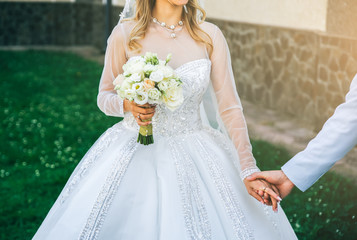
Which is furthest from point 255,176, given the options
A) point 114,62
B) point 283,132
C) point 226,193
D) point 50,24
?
point 50,24

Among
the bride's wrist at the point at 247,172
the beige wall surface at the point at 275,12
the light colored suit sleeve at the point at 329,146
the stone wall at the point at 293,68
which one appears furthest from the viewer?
the beige wall surface at the point at 275,12

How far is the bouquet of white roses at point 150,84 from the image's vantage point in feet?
9.43

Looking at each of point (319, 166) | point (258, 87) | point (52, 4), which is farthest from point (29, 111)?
point (52, 4)

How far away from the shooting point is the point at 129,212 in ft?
9.68

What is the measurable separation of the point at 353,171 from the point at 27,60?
1230 centimetres

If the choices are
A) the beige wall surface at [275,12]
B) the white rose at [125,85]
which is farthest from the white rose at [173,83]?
the beige wall surface at [275,12]

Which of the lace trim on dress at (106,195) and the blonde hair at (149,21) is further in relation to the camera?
the blonde hair at (149,21)

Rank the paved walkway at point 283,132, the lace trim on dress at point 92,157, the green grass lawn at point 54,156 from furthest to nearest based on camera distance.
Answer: the paved walkway at point 283,132 → the green grass lawn at point 54,156 → the lace trim on dress at point 92,157

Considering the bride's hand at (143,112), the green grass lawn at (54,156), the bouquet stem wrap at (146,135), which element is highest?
the bride's hand at (143,112)

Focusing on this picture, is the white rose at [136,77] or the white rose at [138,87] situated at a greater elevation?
the white rose at [136,77]

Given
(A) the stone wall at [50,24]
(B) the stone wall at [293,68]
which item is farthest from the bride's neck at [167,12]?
(A) the stone wall at [50,24]

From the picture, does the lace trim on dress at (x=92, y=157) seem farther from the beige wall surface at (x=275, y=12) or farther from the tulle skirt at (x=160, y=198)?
the beige wall surface at (x=275, y=12)

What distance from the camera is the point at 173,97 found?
9.76 feet

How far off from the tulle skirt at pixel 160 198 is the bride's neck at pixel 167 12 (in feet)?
2.41
